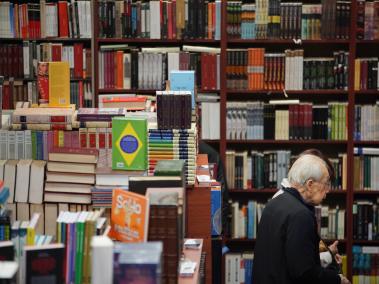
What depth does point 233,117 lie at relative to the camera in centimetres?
663

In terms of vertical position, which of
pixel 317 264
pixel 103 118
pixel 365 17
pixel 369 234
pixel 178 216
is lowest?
pixel 369 234

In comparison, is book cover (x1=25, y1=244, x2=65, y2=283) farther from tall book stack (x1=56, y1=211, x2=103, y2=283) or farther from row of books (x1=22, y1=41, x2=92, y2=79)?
row of books (x1=22, y1=41, x2=92, y2=79)

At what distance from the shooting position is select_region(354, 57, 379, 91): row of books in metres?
6.54

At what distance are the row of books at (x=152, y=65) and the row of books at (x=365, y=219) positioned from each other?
Answer: 1.61m

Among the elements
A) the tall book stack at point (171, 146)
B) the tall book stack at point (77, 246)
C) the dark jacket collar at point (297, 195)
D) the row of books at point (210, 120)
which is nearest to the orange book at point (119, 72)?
the row of books at point (210, 120)

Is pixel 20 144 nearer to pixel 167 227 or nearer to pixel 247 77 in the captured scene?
pixel 167 227

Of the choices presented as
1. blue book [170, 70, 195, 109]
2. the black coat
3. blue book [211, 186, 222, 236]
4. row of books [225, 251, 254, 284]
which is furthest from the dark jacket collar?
row of books [225, 251, 254, 284]

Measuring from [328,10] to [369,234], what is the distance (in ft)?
6.41

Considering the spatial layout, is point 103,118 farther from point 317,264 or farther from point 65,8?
point 65,8

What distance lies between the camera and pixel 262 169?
668 cm

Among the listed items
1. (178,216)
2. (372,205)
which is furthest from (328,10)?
(178,216)

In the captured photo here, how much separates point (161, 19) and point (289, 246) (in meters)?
3.14

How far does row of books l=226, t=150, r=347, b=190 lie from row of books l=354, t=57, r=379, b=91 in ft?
2.06

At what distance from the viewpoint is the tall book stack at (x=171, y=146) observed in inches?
159
